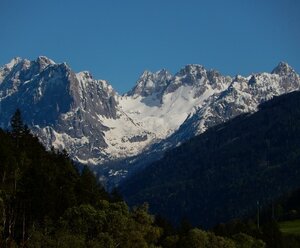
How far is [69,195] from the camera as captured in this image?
13900cm

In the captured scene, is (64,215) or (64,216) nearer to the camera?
(64,216)

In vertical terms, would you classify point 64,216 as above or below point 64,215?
below

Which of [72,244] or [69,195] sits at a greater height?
[69,195]

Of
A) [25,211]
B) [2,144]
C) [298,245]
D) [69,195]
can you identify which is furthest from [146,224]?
[298,245]

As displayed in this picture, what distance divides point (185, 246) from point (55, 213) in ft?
120

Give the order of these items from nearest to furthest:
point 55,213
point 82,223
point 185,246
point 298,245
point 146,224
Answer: point 82,223 < point 55,213 < point 146,224 < point 185,246 < point 298,245

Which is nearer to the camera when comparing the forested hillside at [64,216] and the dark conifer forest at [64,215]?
the forested hillside at [64,216]

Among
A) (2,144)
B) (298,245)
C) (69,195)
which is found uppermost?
(2,144)

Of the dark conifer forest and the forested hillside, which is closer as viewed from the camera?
the forested hillside

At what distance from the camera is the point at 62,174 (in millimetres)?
157000

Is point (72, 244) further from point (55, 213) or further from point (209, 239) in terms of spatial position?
point (209, 239)

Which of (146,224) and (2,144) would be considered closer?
(146,224)

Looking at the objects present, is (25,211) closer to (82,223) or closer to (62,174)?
(82,223)

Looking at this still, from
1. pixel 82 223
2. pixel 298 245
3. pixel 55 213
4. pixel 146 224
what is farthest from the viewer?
pixel 298 245
